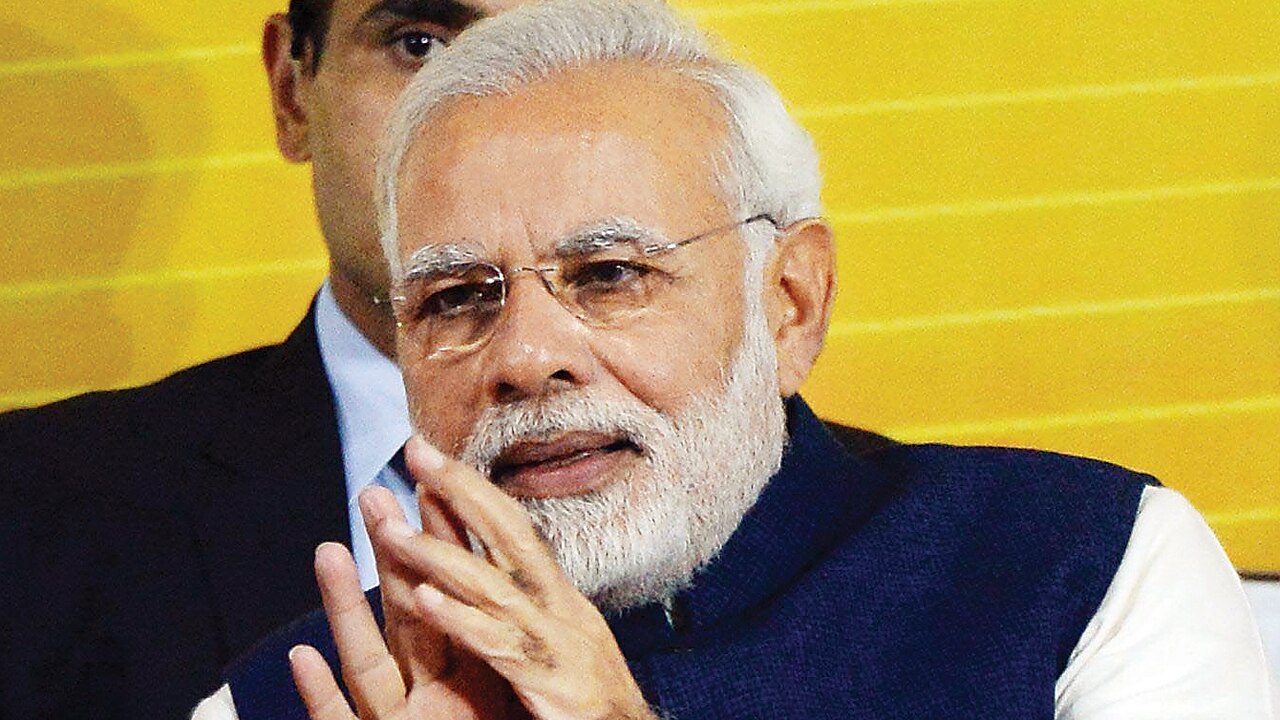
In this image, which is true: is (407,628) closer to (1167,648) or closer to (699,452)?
(699,452)

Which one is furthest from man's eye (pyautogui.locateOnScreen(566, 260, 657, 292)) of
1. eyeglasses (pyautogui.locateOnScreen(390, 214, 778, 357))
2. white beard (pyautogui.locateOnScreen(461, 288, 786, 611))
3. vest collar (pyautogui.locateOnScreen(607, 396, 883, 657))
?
vest collar (pyautogui.locateOnScreen(607, 396, 883, 657))

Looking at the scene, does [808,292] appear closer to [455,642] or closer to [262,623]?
[455,642]

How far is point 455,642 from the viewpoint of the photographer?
1543 millimetres

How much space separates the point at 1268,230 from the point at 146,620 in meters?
1.38

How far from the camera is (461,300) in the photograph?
1786 mm

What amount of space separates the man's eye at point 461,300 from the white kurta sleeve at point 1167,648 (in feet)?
2.09

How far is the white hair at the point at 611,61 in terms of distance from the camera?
1815mm

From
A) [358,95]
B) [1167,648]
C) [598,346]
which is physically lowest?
[1167,648]

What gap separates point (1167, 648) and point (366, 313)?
0.96 metres

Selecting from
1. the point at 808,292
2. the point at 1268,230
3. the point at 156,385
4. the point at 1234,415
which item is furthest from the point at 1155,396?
the point at 156,385

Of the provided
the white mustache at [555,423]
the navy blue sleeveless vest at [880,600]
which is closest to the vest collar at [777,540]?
the navy blue sleeveless vest at [880,600]

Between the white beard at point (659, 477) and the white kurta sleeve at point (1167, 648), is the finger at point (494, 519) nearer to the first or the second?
the white beard at point (659, 477)

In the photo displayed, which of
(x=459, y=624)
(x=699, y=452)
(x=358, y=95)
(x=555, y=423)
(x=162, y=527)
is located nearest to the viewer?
(x=459, y=624)

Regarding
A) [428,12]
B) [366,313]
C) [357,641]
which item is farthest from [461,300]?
[428,12]
